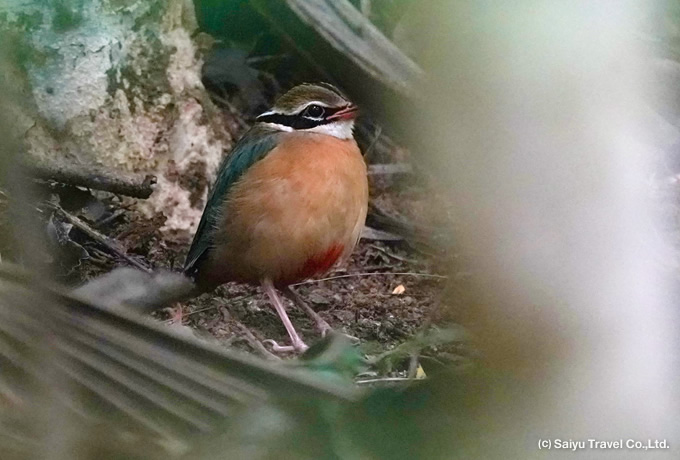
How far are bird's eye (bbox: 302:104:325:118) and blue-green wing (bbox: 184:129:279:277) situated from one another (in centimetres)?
7

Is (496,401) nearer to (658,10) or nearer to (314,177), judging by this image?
(658,10)

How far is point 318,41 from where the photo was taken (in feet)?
2.55

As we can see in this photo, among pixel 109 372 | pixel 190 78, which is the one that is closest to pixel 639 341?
pixel 109 372

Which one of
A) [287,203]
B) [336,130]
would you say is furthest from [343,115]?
[287,203]

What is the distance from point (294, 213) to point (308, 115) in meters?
0.23

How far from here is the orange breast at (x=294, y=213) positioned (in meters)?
1.47

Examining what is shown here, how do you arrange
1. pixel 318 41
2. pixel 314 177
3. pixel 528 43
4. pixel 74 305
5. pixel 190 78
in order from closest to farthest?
pixel 528 43, pixel 74 305, pixel 318 41, pixel 314 177, pixel 190 78

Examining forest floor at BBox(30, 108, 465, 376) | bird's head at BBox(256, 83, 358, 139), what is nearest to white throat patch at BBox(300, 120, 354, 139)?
bird's head at BBox(256, 83, 358, 139)

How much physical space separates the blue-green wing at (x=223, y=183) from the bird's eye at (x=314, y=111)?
2.8 inches

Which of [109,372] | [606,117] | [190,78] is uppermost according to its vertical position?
[606,117]

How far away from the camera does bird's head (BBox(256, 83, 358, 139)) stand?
151 cm

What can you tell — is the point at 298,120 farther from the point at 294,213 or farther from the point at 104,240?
the point at 104,240

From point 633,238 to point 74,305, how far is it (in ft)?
1.20

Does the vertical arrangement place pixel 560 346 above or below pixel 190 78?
above
